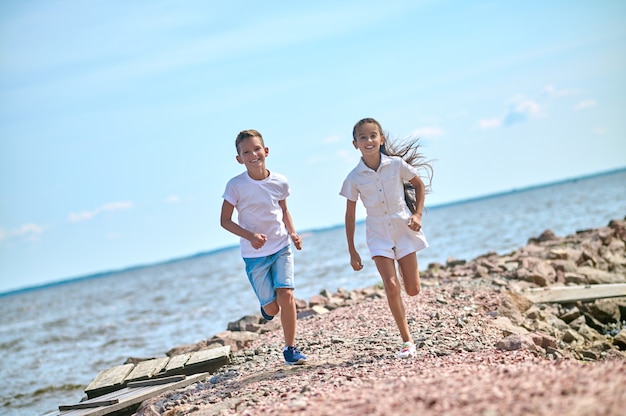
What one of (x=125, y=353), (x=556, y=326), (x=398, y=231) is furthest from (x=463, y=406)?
(x=125, y=353)

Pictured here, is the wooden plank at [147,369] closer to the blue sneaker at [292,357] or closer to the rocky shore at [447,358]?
the rocky shore at [447,358]

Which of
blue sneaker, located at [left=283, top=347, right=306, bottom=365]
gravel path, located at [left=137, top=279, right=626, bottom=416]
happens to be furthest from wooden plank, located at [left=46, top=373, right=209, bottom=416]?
blue sneaker, located at [left=283, top=347, right=306, bottom=365]

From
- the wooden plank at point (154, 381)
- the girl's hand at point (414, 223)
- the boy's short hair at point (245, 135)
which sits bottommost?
the wooden plank at point (154, 381)

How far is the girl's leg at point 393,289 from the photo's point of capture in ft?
20.0

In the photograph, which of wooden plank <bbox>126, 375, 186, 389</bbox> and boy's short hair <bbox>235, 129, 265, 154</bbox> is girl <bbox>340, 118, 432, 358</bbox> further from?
wooden plank <bbox>126, 375, 186, 389</bbox>

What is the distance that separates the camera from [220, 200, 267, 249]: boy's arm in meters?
6.28

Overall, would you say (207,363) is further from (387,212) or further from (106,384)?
(387,212)

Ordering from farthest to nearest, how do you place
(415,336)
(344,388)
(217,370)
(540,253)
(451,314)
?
(540,253) → (451,314) → (217,370) → (415,336) → (344,388)

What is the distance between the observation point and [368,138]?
621cm

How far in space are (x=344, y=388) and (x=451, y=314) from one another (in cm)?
345

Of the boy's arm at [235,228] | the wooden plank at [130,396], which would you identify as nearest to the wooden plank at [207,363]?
the wooden plank at [130,396]

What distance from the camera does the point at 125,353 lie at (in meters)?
14.9

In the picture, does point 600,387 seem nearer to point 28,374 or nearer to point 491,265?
point 491,265

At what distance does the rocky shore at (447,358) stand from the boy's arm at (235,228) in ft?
3.80
